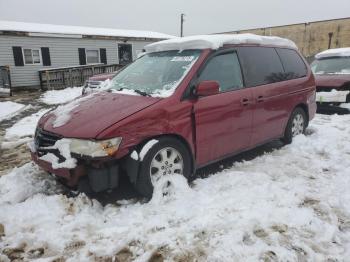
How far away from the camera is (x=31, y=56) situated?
1850 centimetres

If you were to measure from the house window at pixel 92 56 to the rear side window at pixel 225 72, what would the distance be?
17969mm

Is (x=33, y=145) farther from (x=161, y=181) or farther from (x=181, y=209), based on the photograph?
(x=181, y=209)

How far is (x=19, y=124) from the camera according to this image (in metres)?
8.65

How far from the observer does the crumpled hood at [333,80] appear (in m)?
8.27

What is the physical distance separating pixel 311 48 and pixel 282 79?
92.6ft

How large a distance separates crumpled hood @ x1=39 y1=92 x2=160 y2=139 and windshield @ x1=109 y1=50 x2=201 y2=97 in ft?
0.90

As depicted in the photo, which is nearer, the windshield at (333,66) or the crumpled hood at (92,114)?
the crumpled hood at (92,114)

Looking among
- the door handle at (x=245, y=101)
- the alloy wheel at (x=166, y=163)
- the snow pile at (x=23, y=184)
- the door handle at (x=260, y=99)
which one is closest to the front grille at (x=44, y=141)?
the snow pile at (x=23, y=184)

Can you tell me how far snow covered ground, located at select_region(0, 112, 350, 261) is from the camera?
279 centimetres

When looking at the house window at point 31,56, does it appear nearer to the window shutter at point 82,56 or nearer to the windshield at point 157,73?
the window shutter at point 82,56

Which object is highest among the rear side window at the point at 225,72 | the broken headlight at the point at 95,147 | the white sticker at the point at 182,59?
the white sticker at the point at 182,59

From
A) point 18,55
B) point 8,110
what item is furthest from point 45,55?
point 8,110

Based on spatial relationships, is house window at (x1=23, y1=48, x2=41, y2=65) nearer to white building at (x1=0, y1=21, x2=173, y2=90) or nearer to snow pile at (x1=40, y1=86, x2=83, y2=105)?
white building at (x1=0, y1=21, x2=173, y2=90)

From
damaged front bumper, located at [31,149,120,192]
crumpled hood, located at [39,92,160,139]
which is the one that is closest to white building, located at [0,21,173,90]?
crumpled hood, located at [39,92,160,139]
